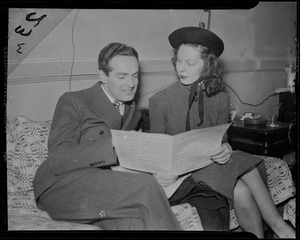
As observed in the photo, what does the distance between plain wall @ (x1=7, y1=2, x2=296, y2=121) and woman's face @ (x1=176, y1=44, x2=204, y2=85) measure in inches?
1.5


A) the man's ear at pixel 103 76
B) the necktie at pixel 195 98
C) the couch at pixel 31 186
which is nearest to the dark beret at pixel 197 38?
the necktie at pixel 195 98

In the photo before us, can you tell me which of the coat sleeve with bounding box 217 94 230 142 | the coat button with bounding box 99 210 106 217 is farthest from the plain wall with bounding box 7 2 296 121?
the coat button with bounding box 99 210 106 217

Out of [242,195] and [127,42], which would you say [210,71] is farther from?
[242,195]

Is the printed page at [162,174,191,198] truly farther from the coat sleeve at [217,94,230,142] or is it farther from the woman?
the coat sleeve at [217,94,230,142]

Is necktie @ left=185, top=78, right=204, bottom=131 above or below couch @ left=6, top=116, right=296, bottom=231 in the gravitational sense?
above

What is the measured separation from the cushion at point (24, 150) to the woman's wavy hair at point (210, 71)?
52 centimetres

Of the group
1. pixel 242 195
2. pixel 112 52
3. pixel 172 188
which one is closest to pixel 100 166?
pixel 172 188

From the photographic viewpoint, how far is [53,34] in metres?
1.04

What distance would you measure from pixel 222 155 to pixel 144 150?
27 centimetres

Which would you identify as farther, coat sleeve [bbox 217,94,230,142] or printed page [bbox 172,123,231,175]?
coat sleeve [bbox 217,94,230,142]

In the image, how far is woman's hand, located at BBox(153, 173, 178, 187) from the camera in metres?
0.96

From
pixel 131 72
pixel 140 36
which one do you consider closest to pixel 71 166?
pixel 131 72
